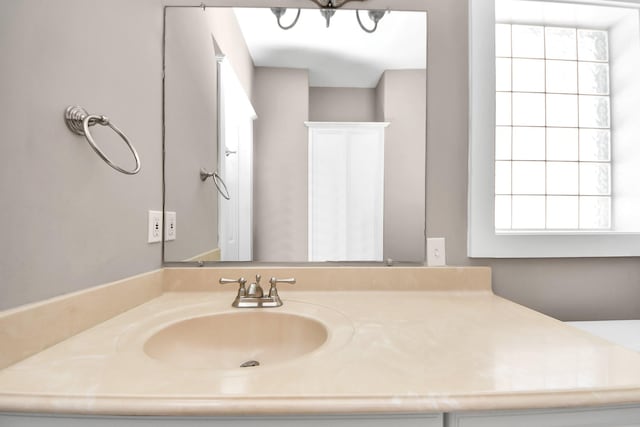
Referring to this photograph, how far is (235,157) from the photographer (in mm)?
1218

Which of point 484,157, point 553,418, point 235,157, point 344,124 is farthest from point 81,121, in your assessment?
point 484,157

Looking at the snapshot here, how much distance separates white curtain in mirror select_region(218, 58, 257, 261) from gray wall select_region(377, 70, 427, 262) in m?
0.53

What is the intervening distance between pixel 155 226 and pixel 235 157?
377 millimetres

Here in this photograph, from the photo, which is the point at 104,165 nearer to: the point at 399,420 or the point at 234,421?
the point at 234,421

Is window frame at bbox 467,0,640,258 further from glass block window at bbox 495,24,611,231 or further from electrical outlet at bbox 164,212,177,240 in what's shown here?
electrical outlet at bbox 164,212,177,240

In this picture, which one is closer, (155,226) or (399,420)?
(399,420)

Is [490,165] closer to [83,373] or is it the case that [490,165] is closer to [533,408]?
[533,408]

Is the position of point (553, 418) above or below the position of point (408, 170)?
below

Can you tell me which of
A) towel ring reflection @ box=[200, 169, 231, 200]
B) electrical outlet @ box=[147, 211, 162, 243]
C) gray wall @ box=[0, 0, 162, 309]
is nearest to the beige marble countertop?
gray wall @ box=[0, 0, 162, 309]

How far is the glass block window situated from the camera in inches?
48.5

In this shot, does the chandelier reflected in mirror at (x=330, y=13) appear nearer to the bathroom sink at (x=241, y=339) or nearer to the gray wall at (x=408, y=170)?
the gray wall at (x=408, y=170)

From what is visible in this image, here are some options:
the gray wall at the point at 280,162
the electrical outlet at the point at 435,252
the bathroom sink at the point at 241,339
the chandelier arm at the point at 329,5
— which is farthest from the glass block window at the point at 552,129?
the bathroom sink at the point at 241,339

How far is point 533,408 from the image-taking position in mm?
484

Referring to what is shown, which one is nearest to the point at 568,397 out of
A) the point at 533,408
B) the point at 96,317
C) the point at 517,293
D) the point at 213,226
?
the point at 533,408
